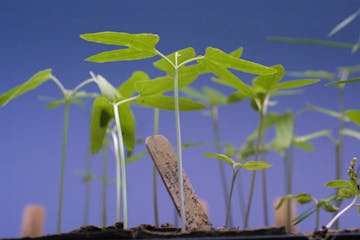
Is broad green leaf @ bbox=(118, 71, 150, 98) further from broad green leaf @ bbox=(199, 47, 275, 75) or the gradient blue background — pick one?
the gradient blue background

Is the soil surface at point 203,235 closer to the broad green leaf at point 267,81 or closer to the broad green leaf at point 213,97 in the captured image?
the broad green leaf at point 267,81

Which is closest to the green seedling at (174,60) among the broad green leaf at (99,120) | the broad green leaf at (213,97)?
the broad green leaf at (99,120)

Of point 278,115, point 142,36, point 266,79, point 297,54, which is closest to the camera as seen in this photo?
point 142,36

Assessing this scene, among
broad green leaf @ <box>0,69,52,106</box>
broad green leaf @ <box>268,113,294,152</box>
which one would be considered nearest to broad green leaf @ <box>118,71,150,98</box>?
broad green leaf @ <box>0,69,52,106</box>

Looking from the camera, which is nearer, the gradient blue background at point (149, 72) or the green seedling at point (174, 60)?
the green seedling at point (174, 60)

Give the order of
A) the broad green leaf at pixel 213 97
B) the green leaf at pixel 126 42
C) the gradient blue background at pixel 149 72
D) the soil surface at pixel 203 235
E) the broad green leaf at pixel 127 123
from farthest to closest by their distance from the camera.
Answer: the gradient blue background at pixel 149 72 → the broad green leaf at pixel 213 97 → the broad green leaf at pixel 127 123 → the green leaf at pixel 126 42 → the soil surface at pixel 203 235

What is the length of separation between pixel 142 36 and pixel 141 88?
111mm

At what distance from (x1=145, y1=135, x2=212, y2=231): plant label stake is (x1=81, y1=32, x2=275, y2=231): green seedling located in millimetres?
50

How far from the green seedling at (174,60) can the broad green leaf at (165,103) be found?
0.02 m

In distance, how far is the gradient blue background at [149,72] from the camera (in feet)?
5.04

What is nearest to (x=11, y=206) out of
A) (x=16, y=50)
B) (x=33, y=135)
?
(x=33, y=135)

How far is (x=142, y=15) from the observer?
1.59 m

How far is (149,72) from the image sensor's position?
179cm

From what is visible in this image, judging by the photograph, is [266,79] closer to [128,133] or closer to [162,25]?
[128,133]
